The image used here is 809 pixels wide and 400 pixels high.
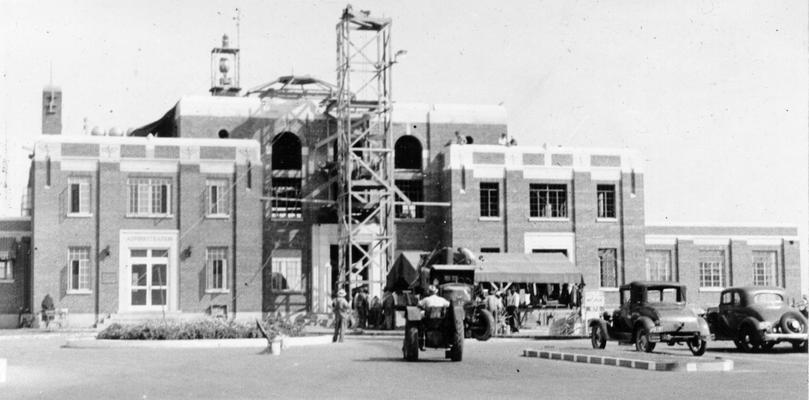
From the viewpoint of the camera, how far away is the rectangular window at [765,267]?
199 ft

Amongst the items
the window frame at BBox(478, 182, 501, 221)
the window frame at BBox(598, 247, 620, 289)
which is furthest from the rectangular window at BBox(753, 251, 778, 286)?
the window frame at BBox(478, 182, 501, 221)

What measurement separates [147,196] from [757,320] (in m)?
30.2

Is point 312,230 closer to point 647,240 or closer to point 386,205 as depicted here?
point 386,205

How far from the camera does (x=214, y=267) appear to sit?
5206cm

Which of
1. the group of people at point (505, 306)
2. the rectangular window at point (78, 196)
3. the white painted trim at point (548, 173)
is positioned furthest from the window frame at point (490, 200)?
the rectangular window at point (78, 196)

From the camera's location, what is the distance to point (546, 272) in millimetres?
45844

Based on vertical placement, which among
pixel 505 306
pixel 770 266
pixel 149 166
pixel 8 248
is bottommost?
pixel 505 306

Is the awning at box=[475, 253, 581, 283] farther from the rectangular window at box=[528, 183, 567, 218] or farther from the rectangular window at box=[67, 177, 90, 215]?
the rectangular window at box=[67, 177, 90, 215]

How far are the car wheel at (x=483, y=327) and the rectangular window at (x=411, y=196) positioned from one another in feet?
85.1

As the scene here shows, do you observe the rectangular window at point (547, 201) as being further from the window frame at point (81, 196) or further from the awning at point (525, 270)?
the window frame at point (81, 196)

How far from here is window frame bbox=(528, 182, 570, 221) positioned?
182 ft

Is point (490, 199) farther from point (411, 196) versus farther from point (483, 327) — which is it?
point (483, 327)

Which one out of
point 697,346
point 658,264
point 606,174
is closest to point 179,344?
point 697,346

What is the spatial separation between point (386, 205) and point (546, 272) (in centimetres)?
1074
